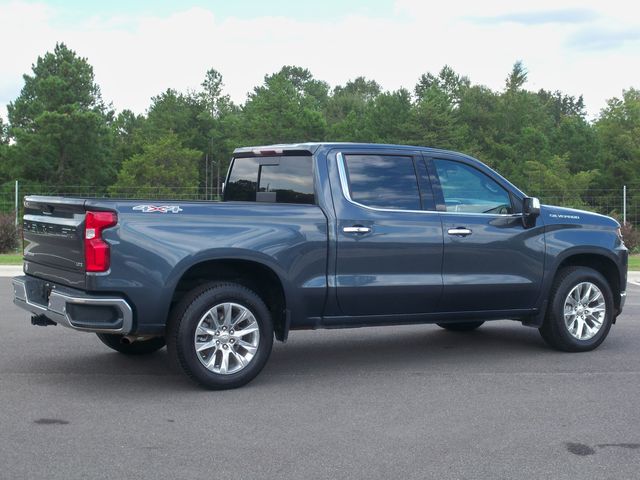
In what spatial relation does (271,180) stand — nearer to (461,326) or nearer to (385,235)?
(385,235)

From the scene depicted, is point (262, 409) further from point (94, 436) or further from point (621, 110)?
point (621, 110)

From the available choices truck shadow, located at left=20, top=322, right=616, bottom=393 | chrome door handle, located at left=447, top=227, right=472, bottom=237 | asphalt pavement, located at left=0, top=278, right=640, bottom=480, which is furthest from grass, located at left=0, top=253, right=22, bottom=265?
chrome door handle, located at left=447, top=227, right=472, bottom=237

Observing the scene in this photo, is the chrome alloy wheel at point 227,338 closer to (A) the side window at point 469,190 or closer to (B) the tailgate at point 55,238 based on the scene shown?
(B) the tailgate at point 55,238

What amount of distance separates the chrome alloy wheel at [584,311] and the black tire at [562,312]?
0.11 ft

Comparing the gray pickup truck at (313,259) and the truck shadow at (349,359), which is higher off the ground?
the gray pickup truck at (313,259)

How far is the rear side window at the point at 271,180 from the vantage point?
24.4ft

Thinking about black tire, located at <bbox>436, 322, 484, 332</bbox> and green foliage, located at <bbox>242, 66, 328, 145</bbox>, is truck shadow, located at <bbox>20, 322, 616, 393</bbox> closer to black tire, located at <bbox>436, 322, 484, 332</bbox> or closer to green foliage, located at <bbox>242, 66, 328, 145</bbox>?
black tire, located at <bbox>436, 322, 484, 332</bbox>

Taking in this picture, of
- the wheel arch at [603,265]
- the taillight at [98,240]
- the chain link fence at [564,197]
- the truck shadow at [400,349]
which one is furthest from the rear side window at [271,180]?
the chain link fence at [564,197]

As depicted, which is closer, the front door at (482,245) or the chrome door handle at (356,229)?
the chrome door handle at (356,229)

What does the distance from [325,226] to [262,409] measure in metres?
1.64

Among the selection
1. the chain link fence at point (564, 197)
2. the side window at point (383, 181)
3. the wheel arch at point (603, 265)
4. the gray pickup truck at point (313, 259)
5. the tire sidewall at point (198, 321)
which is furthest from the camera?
the chain link fence at point (564, 197)

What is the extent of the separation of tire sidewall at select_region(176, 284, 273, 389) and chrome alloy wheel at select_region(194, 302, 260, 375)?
3 cm

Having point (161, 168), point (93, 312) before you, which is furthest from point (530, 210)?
point (161, 168)

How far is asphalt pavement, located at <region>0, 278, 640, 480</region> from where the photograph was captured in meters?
4.93
